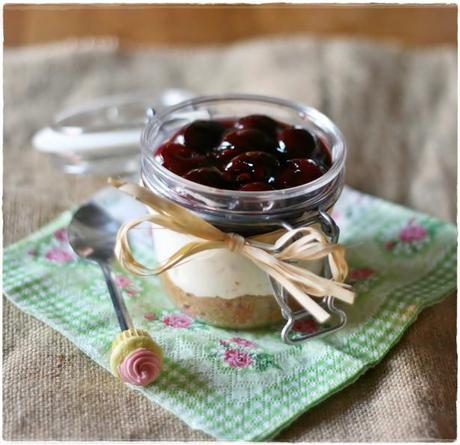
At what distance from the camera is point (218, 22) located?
183cm

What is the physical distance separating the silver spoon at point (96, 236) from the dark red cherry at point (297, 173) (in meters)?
0.30

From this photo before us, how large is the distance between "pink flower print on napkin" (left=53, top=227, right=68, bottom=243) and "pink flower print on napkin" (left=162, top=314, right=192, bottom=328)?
25 cm

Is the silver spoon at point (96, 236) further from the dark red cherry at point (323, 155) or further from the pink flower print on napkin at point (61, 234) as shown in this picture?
the dark red cherry at point (323, 155)

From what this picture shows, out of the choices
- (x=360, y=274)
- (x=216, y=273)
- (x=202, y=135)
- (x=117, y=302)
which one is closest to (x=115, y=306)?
(x=117, y=302)

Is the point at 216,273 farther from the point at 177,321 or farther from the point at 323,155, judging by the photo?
the point at 323,155

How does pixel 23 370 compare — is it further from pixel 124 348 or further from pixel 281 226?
pixel 281 226

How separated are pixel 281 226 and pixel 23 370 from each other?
38 centimetres

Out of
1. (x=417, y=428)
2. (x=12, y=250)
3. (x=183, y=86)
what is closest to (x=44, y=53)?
(x=183, y=86)

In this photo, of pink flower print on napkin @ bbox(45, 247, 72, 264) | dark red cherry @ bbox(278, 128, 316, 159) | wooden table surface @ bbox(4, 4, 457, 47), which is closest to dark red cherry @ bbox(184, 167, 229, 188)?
dark red cherry @ bbox(278, 128, 316, 159)

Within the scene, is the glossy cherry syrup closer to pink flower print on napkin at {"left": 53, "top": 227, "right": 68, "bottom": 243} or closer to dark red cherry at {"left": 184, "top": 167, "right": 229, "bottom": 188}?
dark red cherry at {"left": 184, "top": 167, "right": 229, "bottom": 188}

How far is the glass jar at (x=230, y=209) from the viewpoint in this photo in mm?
870

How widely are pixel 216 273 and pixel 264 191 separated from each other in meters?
0.14

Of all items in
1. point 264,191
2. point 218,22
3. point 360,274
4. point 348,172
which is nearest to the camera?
point 264,191

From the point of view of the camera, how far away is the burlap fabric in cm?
87
